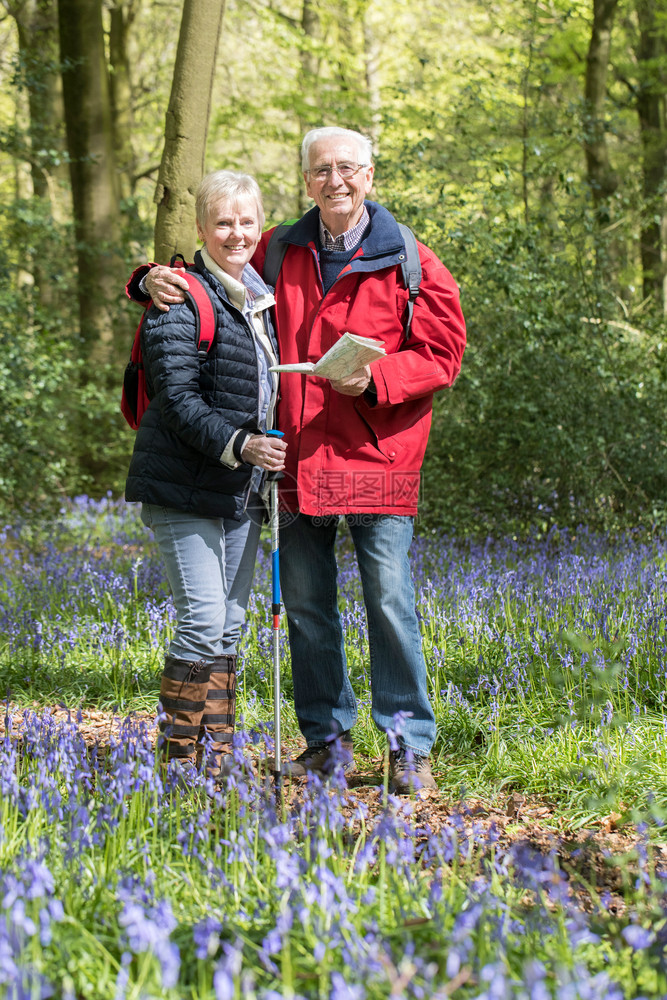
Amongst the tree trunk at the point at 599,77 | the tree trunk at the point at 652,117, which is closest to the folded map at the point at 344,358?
the tree trunk at the point at 599,77

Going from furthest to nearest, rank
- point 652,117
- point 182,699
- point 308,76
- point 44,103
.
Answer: point 308,76 → point 652,117 → point 44,103 → point 182,699

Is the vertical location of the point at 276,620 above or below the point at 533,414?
below

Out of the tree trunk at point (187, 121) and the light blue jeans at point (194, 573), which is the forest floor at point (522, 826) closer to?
the light blue jeans at point (194, 573)

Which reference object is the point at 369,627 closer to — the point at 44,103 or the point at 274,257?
the point at 274,257

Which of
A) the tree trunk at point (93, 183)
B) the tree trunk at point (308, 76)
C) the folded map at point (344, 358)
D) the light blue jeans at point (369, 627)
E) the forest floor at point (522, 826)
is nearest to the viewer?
the forest floor at point (522, 826)

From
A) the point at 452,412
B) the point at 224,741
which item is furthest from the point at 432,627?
the point at 452,412

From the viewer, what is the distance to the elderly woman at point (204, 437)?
3164 millimetres

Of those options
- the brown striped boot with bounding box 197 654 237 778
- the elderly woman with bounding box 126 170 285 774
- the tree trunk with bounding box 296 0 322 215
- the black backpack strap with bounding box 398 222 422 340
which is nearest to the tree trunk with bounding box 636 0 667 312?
the tree trunk with bounding box 296 0 322 215

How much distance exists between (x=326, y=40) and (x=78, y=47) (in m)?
6.94

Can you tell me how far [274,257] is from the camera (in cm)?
354

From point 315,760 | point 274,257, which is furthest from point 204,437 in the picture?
point 315,760

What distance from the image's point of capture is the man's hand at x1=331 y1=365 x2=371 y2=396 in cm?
325

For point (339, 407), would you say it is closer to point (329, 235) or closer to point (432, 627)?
point (329, 235)

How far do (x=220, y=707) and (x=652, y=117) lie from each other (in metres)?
14.1
